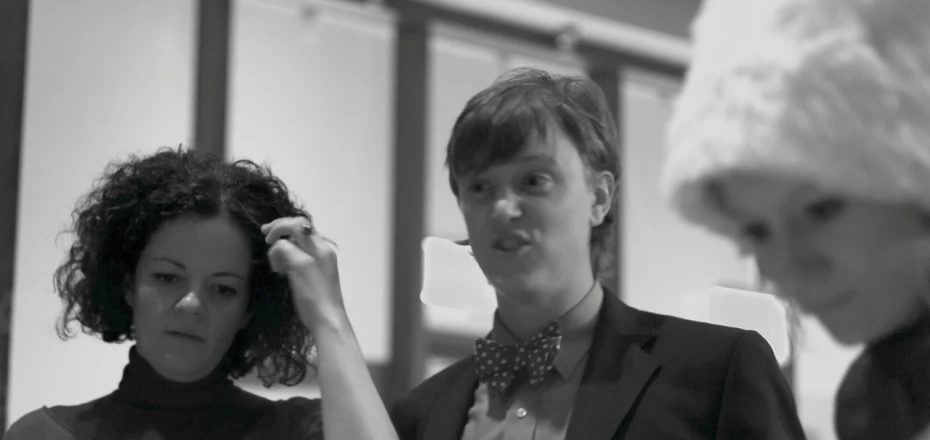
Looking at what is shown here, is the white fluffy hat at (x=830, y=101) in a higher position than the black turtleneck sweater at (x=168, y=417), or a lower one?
higher

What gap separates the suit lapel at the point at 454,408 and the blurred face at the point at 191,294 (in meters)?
0.37

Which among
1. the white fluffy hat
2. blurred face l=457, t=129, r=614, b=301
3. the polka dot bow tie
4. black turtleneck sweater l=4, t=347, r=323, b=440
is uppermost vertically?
the white fluffy hat

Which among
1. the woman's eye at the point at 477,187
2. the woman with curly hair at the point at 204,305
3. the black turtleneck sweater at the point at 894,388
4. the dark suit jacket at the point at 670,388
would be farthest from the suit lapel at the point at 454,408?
the black turtleneck sweater at the point at 894,388

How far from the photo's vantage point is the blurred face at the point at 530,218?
174cm

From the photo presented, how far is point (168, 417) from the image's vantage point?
6.25 feet

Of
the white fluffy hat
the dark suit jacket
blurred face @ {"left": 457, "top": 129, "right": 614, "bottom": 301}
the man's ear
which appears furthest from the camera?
the man's ear

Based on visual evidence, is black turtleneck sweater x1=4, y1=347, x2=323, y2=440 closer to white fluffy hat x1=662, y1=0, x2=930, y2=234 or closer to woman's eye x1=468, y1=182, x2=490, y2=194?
woman's eye x1=468, y1=182, x2=490, y2=194

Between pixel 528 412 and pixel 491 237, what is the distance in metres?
0.27

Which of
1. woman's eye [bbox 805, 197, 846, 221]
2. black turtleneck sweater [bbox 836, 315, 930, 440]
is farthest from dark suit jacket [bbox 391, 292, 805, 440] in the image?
woman's eye [bbox 805, 197, 846, 221]

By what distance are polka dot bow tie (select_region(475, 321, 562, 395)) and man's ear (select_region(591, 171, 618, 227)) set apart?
0.66 feet

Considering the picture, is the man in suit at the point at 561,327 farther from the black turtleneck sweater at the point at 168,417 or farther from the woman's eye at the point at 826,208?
the woman's eye at the point at 826,208

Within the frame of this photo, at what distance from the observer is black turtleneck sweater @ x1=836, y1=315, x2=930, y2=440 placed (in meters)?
0.92

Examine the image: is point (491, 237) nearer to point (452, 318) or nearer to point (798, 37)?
point (798, 37)

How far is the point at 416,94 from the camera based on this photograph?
15.0ft
